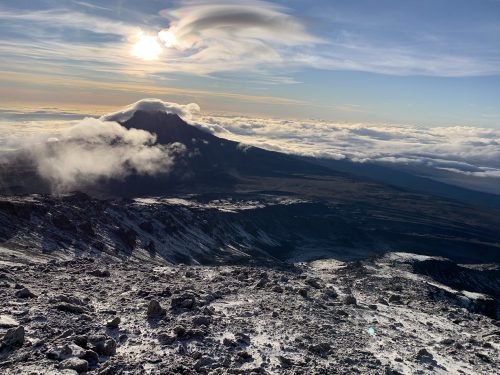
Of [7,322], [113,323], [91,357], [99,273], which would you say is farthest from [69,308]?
[99,273]

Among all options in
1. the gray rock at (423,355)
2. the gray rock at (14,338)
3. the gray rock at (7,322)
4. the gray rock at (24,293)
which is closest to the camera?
the gray rock at (14,338)

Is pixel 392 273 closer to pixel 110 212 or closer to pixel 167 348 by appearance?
pixel 110 212

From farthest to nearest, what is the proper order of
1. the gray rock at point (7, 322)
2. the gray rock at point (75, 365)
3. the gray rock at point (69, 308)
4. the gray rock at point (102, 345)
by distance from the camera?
the gray rock at point (69, 308), the gray rock at point (7, 322), the gray rock at point (102, 345), the gray rock at point (75, 365)

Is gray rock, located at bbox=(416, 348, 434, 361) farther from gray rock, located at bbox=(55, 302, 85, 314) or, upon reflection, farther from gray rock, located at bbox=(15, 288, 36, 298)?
gray rock, located at bbox=(15, 288, 36, 298)

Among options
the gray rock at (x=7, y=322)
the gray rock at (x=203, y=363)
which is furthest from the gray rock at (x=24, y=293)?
the gray rock at (x=203, y=363)

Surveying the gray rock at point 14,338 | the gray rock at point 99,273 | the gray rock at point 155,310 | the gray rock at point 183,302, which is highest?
the gray rock at point 14,338

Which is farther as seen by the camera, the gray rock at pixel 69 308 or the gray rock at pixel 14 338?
the gray rock at pixel 69 308

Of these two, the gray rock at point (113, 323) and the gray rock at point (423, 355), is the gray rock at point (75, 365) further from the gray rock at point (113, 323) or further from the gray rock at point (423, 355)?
the gray rock at point (423, 355)

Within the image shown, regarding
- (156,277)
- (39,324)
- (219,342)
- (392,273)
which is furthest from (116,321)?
(392,273)
